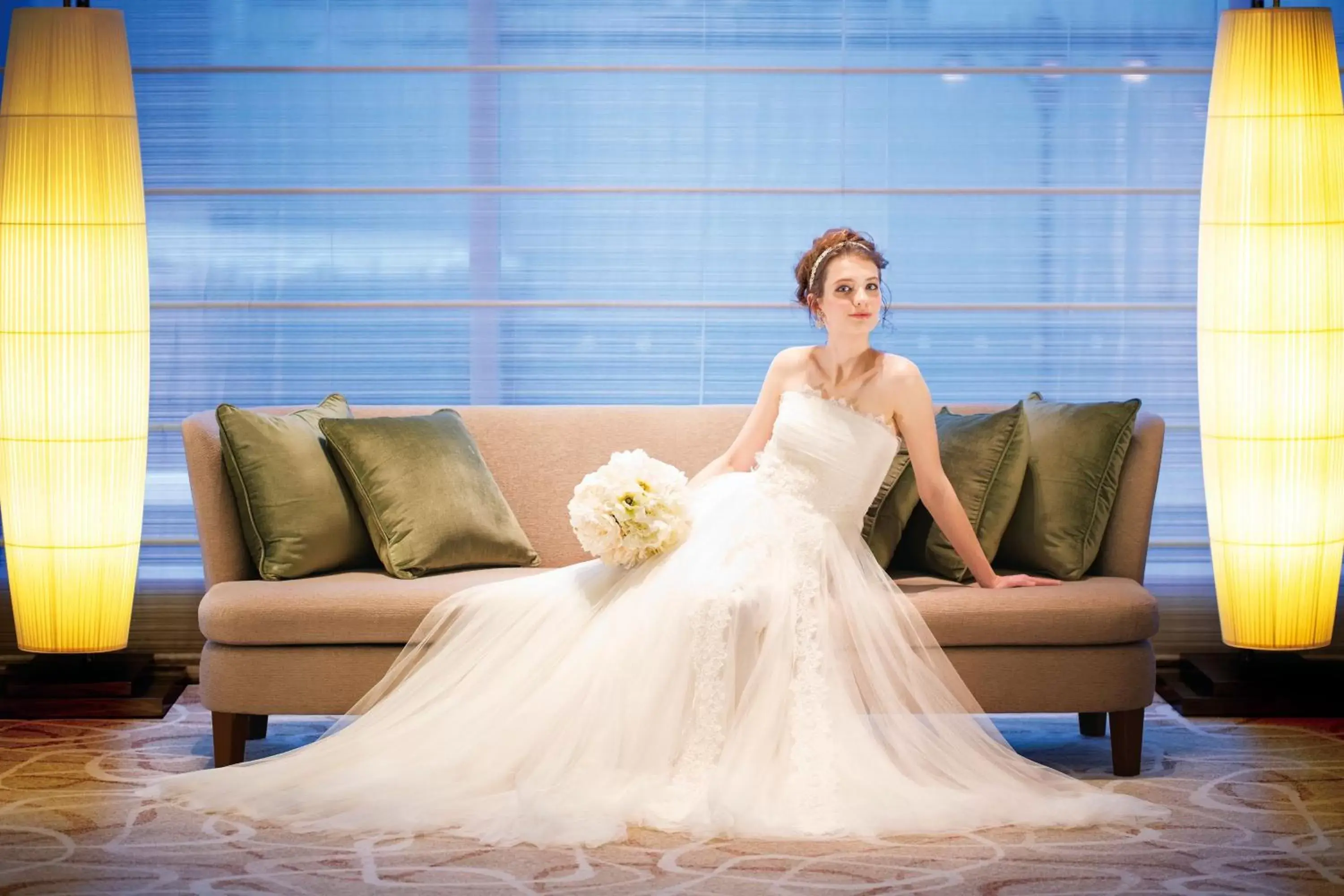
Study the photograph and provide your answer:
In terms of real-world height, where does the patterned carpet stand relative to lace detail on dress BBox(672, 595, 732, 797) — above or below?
below

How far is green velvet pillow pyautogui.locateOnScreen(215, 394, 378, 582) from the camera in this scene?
159 inches

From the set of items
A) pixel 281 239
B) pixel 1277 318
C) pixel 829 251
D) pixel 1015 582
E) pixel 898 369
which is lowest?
pixel 1015 582

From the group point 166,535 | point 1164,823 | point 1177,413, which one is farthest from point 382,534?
point 1177,413

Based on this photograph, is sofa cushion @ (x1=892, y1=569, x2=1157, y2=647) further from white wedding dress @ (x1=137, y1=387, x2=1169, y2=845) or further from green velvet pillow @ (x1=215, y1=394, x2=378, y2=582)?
green velvet pillow @ (x1=215, y1=394, x2=378, y2=582)

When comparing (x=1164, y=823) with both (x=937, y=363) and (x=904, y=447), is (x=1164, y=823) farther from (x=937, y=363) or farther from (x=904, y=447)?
(x=937, y=363)

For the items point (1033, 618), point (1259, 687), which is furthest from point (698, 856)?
point (1259, 687)

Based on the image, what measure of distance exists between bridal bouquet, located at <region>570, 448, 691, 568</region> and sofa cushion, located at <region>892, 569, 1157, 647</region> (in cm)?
65

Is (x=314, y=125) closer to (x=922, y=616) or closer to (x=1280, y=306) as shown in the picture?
(x=922, y=616)

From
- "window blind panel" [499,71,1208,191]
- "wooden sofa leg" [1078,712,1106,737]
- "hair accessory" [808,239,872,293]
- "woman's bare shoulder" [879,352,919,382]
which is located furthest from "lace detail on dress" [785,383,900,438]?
"window blind panel" [499,71,1208,191]

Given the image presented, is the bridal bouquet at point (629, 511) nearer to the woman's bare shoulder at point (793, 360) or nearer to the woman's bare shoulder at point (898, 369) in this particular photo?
the woman's bare shoulder at point (793, 360)

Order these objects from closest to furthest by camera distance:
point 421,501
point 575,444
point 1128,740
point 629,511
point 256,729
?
point 629,511
point 1128,740
point 421,501
point 256,729
point 575,444

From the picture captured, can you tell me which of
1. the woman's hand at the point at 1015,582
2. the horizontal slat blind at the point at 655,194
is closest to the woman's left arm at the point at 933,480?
the woman's hand at the point at 1015,582

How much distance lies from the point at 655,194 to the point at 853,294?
1.20 metres

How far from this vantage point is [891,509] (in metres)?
4.15
